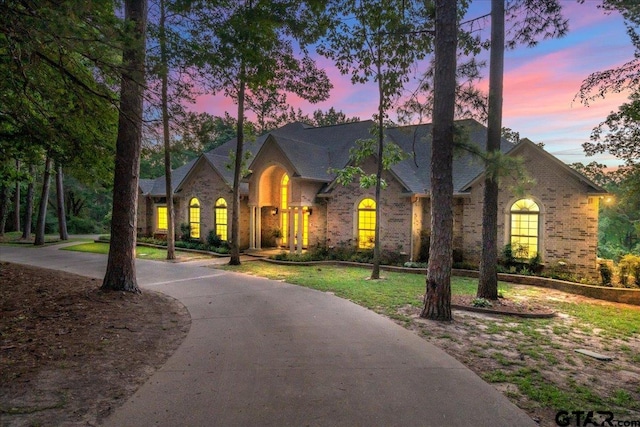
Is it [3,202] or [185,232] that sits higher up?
[3,202]

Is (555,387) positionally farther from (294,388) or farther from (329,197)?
(329,197)

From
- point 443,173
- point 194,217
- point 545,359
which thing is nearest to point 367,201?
point 443,173

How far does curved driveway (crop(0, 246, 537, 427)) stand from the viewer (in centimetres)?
383

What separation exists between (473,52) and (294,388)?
10.8 meters

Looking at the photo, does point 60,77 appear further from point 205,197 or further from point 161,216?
point 161,216

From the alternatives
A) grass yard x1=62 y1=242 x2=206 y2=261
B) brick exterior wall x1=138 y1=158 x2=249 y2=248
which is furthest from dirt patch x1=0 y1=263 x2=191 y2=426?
brick exterior wall x1=138 y1=158 x2=249 y2=248

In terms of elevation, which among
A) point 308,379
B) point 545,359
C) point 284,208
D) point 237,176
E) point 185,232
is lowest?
point 545,359

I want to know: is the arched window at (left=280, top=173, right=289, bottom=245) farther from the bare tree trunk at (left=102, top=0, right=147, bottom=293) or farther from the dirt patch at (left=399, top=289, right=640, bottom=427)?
the dirt patch at (left=399, top=289, right=640, bottom=427)

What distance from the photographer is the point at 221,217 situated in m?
22.6

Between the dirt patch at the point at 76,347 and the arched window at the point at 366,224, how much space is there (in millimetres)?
10850

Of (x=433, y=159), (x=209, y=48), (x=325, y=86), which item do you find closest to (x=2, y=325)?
(x=209, y=48)

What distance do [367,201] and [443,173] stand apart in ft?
33.0

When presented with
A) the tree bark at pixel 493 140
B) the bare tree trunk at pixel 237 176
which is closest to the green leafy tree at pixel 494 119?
the tree bark at pixel 493 140

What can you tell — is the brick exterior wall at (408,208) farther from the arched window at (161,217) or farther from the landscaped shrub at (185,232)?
the arched window at (161,217)
